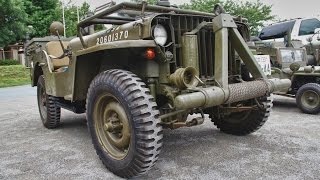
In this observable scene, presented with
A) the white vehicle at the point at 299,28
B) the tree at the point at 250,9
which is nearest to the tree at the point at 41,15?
the tree at the point at 250,9

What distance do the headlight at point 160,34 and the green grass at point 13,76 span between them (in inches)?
710

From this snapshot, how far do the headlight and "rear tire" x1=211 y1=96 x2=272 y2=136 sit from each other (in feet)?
4.81

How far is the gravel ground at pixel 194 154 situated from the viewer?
12.3ft

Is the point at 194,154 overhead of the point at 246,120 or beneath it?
beneath

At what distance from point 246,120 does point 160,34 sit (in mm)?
1909

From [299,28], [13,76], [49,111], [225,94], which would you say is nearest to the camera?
[225,94]

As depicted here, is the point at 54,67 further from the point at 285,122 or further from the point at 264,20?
the point at 264,20

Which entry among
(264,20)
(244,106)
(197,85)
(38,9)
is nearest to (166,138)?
(244,106)

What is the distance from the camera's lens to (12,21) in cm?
2477

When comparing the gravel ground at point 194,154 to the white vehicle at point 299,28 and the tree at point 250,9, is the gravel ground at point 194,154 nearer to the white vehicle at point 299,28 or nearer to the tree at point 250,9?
the white vehicle at point 299,28

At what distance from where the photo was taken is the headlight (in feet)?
12.1

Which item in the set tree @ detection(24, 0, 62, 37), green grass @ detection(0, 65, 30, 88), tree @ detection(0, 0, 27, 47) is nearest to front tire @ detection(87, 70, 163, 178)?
green grass @ detection(0, 65, 30, 88)

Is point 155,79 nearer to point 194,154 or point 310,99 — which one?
point 194,154

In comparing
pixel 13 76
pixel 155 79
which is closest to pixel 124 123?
pixel 155 79
